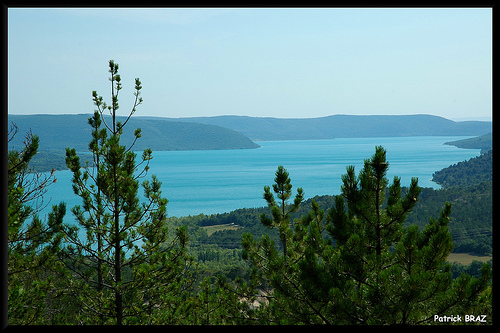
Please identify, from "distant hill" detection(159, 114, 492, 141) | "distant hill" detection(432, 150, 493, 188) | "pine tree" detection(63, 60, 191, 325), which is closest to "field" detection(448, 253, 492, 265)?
"pine tree" detection(63, 60, 191, 325)

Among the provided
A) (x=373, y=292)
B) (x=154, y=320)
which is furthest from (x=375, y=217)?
(x=154, y=320)

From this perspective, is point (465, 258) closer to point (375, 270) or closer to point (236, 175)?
point (375, 270)

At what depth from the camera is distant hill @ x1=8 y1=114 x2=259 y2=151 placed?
6022 cm

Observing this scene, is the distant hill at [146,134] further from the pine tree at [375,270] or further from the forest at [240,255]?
the pine tree at [375,270]

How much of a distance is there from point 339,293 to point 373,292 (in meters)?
0.20

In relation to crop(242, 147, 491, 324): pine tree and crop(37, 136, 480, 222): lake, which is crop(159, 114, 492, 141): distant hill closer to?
crop(37, 136, 480, 222): lake

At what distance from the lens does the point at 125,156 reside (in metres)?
3.72

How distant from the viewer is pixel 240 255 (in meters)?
4.05

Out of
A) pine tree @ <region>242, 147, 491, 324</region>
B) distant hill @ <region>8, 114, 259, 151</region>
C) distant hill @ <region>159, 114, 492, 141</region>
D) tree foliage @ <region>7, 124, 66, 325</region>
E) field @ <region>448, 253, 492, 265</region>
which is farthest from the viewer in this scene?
distant hill @ <region>159, 114, 492, 141</region>

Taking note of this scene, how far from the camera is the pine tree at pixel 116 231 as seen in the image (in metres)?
3.67

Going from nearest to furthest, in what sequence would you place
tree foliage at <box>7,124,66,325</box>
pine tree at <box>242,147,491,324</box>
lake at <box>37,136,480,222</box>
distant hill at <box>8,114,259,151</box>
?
1. pine tree at <box>242,147,491,324</box>
2. tree foliage at <box>7,124,66,325</box>
3. lake at <box>37,136,480,222</box>
4. distant hill at <box>8,114,259,151</box>

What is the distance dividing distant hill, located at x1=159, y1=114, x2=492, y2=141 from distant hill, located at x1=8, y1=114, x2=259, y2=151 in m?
8.14

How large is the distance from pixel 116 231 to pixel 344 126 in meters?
122

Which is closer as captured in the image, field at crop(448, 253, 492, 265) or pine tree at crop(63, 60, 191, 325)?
pine tree at crop(63, 60, 191, 325)
